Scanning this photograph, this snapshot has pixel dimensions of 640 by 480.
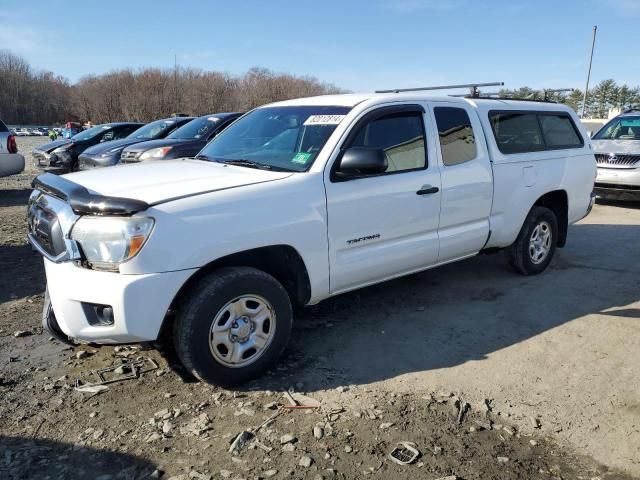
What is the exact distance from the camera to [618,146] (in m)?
10.3

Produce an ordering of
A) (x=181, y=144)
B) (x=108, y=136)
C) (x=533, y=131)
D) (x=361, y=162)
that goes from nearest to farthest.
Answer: (x=361, y=162), (x=533, y=131), (x=181, y=144), (x=108, y=136)

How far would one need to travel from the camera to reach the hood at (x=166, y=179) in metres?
3.14

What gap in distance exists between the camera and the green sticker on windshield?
12.1 ft

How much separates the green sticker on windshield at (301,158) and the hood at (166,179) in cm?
18

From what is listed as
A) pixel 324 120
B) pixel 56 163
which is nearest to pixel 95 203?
pixel 324 120

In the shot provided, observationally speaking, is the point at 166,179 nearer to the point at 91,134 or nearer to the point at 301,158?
the point at 301,158

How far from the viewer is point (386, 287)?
5.27 m

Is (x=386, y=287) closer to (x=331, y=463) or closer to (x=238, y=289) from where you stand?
(x=238, y=289)

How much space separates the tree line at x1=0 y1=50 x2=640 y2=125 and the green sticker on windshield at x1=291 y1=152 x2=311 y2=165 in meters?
71.1

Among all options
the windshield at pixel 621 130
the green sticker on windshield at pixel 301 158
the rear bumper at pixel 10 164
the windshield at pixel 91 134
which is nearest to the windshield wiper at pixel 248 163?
the green sticker on windshield at pixel 301 158

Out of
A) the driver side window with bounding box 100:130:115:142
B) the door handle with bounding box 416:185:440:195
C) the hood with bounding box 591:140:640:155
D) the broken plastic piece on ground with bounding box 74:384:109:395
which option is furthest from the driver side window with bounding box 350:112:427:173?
the driver side window with bounding box 100:130:115:142

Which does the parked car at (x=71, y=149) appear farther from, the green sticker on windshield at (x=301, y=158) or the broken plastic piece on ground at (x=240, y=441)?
the broken plastic piece on ground at (x=240, y=441)

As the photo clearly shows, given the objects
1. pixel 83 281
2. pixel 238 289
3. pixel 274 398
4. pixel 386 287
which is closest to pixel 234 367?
pixel 274 398

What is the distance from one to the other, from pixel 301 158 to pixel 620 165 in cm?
856
